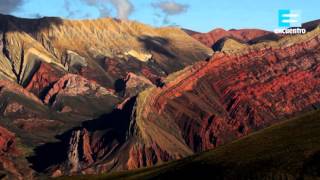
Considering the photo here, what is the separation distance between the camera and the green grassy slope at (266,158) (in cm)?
11944

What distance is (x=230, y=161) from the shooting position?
134 meters

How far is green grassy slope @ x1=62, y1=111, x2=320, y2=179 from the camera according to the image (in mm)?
119438

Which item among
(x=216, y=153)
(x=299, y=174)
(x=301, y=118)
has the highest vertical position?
(x=301, y=118)

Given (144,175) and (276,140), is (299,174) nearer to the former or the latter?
(276,140)

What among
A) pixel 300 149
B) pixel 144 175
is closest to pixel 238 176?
pixel 300 149

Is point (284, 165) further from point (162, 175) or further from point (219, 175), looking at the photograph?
point (162, 175)

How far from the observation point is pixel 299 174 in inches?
4545

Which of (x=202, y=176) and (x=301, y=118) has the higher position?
(x=301, y=118)

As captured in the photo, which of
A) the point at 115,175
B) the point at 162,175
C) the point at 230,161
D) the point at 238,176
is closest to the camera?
the point at 238,176

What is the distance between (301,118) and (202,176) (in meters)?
38.9

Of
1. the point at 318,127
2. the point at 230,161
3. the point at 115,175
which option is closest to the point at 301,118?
the point at 318,127

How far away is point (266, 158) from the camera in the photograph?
12800 centimetres

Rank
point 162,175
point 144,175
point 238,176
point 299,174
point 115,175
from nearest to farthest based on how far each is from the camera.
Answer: point 299,174 → point 238,176 → point 162,175 → point 144,175 → point 115,175

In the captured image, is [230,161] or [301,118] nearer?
[230,161]
